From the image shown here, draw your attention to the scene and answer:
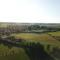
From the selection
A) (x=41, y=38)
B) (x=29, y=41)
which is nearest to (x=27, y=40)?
(x=29, y=41)

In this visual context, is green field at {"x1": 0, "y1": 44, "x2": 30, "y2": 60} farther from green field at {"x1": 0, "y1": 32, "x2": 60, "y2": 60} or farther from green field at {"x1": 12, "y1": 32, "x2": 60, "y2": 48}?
green field at {"x1": 12, "y1": 32, "x2": 60, "y2": 48}

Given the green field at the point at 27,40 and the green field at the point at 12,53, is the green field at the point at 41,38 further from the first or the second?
the green field at the point at 12,53

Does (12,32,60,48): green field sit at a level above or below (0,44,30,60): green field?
above

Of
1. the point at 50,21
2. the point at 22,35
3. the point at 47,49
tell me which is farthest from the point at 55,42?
the point at 22,35

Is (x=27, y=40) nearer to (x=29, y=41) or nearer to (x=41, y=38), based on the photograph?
(x=29, y=41)

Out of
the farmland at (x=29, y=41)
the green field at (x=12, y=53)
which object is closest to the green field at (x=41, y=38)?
the farmland at (x=29, y=41)

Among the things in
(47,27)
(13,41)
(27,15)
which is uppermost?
(27,15)

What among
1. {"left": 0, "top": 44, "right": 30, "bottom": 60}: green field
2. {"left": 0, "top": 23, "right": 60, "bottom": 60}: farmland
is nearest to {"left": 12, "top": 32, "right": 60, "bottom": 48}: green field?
{"left": 0, "top": 23, "right": 60, "bottom": 60}: farmland

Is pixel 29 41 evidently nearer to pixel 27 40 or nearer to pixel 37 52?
pixel 27 40

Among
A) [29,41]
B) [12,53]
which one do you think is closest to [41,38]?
[29,41]

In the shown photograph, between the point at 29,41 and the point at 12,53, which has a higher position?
the point at 29,41

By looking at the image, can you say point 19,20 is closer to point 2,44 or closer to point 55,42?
point 2,44
